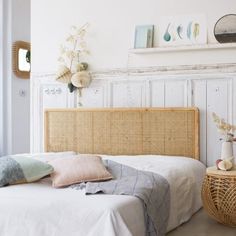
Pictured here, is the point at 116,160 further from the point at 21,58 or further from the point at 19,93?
the point at 21,58

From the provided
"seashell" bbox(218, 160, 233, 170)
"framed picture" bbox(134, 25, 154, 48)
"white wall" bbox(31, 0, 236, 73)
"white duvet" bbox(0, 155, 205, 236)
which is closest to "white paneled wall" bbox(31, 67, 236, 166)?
"white wall" bbox(31, 0, 236, 73)

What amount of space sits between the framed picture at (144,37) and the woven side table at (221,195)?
139 cm

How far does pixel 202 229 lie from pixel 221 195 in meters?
0.27

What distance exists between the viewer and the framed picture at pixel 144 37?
4.00 m

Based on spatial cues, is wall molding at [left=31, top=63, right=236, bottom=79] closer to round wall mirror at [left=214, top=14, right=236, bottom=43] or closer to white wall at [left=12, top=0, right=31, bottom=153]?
round wall mirror at [left=214, top=14, right=236, bottom=43]

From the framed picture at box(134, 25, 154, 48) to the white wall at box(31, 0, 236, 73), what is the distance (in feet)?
0.25

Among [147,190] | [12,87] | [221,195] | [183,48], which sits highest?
[183,48]

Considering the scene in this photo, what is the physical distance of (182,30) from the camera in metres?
3.93

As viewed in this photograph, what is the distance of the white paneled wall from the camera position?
3.83 meters

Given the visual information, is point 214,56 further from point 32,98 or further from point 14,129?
point 14,129

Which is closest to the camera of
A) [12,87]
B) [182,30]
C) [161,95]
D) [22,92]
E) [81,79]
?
[182,30]

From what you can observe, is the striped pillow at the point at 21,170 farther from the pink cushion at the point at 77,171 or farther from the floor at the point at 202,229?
the floor at the point at 202,229

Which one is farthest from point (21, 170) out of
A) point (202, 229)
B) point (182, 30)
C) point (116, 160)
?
point (182, 30)

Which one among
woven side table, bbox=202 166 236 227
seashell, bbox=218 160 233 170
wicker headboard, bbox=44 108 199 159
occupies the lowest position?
woven side table, bbox=202 166 236 227
